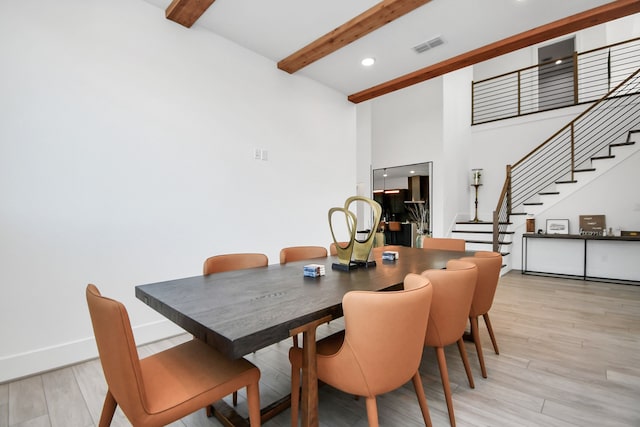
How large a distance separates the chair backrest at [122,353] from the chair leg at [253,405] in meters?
0.40

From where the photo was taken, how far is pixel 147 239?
2.75m

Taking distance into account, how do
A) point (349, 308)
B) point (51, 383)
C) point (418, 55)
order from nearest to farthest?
point (349, 308) < point (51, 383) < point (418, 55)

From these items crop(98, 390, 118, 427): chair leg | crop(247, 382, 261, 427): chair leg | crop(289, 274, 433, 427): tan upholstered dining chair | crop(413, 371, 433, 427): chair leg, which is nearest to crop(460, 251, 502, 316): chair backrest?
crop(413, 371, 433, 427): chair leg

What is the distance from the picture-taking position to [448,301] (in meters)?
1.67

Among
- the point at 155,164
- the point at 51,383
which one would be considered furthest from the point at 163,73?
the point at 51,383

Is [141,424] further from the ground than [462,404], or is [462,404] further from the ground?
[141,424]

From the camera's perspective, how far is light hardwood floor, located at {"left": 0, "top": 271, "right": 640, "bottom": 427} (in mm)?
1701

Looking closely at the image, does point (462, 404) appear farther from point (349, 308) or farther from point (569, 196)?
point (569, 196)

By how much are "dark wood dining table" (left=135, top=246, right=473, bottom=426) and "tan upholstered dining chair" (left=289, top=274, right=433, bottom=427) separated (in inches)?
4.6

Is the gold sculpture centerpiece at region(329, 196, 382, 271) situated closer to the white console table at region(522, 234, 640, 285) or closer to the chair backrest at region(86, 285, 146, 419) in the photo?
the chair backrest at region(86, 285, 146, 419)

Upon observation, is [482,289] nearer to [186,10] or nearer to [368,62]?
[368,62]

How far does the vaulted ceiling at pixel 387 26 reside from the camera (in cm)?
274

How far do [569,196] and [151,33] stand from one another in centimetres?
684

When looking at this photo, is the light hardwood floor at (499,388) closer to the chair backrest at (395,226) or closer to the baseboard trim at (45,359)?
the baseboard trim at (45,359)
